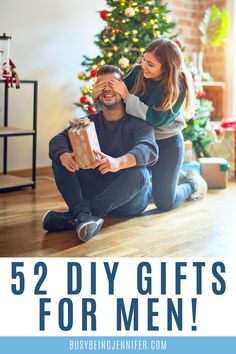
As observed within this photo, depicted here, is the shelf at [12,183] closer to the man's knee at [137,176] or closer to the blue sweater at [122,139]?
the blue sweater at [122,139]

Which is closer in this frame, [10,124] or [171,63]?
[171,63]

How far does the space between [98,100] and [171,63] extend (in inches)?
14.5

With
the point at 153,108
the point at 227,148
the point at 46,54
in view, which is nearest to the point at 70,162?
the point at 153,108

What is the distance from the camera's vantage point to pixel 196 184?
2916 millimetres

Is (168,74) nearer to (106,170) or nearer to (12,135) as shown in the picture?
(106,170)

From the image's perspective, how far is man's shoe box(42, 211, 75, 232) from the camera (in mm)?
2242

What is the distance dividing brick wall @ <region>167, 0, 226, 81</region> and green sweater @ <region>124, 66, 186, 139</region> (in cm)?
223

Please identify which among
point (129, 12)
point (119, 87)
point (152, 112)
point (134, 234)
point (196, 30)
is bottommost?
point (134, 234)

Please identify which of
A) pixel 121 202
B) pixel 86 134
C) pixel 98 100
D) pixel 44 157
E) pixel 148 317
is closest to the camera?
pixel 148 317

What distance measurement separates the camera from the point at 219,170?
3326 millimetres

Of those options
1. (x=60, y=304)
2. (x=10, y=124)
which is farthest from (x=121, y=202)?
(x=10, y=124)

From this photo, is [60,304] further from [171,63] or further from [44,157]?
[44,157]

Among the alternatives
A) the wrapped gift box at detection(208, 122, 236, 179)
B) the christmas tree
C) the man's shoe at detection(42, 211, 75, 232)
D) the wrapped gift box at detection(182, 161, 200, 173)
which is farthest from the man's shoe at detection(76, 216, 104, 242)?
the wrapped gift box at detection(208, 122, 236, 179)

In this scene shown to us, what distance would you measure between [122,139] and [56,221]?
0.46 meters
